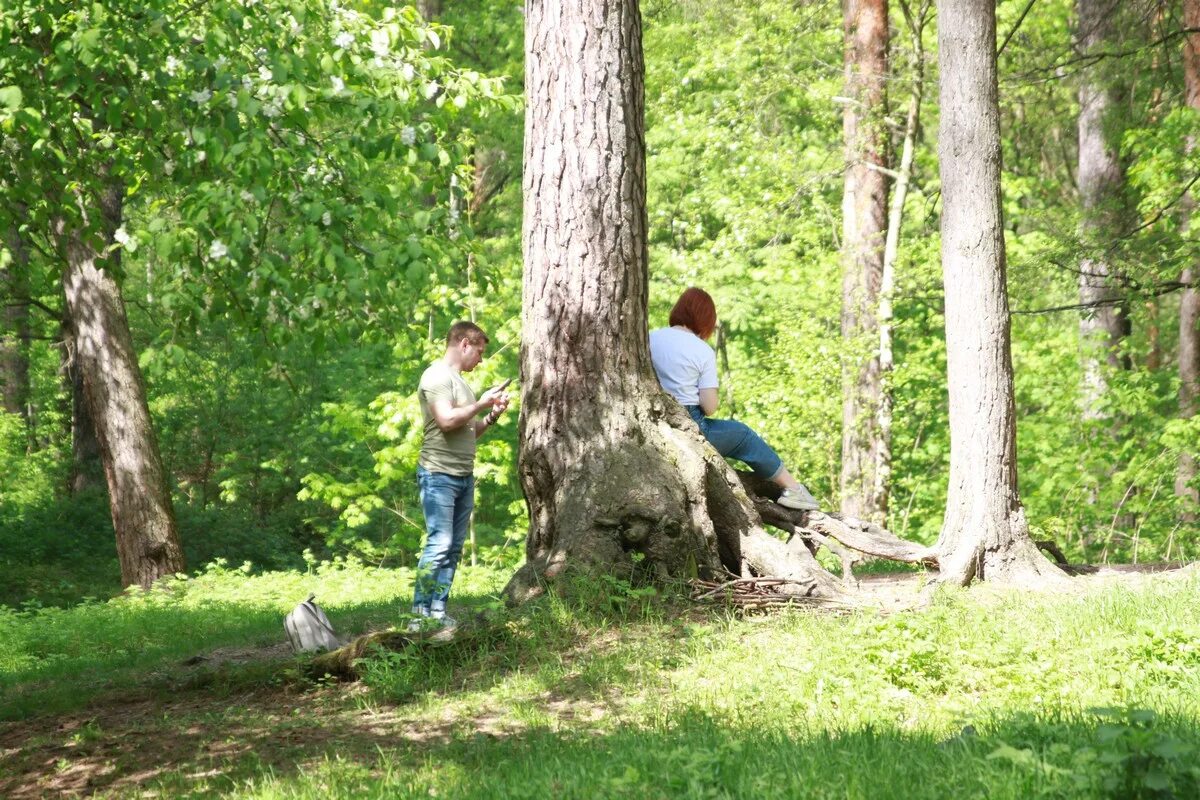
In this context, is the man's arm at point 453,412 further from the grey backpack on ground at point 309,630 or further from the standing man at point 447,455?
the grey backpack on ground at point 309,630

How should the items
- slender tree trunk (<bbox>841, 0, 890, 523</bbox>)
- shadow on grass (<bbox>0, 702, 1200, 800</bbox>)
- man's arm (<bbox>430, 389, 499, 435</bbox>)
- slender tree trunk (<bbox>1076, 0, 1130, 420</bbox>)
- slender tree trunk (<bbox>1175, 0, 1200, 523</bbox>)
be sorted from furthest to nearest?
slender tree trunk (<bbox>841, 0, 890, 523</bbox>) < slender tree trunk (<bbox>1175, 0, 1200, 523</bbox>) < slender tree trunk (<bbox>1076, 0, 1130, 420</bbox>) < man's arm (<bbox>430, 389, 499, 435</bbox>) < shadow on grass (<bbox>0, 702, 1200, 800</bbox>)

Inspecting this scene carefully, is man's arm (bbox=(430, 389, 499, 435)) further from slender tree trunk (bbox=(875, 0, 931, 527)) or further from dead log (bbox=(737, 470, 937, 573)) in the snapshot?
slender tree trunk (bbox=(875, 0, 931, 527))

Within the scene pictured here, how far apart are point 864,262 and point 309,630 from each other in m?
11.4

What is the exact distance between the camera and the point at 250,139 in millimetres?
6742

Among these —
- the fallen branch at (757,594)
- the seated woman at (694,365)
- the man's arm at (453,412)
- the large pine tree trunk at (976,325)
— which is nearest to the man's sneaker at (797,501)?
the seated woman at (694,365)

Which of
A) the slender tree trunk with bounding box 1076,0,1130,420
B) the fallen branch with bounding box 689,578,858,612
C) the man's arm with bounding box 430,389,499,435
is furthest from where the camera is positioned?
the slender tree trunk with bounding box 1076,0,1130,420

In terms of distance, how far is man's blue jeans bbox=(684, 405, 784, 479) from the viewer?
8133mm

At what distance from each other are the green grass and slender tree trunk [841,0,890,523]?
806 centimetres

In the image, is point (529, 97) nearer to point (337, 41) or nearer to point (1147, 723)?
point (337, 41)

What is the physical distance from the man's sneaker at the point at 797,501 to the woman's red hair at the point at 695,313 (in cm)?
133

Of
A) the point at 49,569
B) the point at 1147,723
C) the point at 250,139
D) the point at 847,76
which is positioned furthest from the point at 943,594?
the point at 49,569

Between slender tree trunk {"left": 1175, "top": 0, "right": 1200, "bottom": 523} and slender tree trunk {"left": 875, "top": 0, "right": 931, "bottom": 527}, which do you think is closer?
slender tree trunk {"left": 1175, "top": 0, "right": 1200, "bottom": 523}

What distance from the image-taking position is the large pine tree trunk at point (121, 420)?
14.2m

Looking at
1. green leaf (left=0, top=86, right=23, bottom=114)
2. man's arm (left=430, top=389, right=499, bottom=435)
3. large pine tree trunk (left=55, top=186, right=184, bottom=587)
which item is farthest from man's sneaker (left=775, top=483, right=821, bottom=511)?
large pine tree trunk (left=55, top=186, right=184, bottom=587)
